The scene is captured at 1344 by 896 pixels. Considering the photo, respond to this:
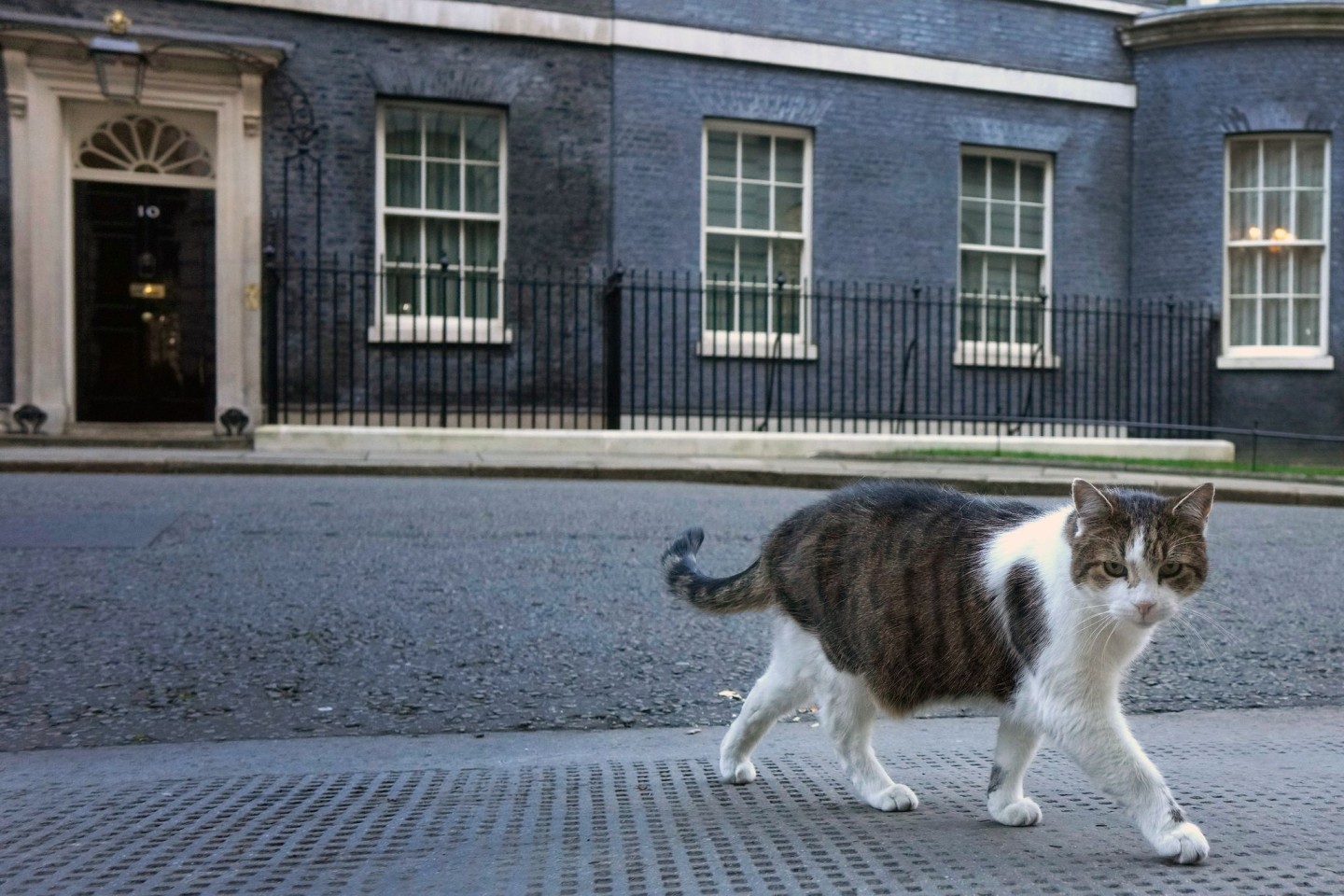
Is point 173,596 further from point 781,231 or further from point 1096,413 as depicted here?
point 1096,413

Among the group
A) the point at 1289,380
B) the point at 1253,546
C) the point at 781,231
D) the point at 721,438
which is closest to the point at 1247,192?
the point at 1289,380

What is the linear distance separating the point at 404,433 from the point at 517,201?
3552 mm

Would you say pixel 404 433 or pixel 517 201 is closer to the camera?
pixel 404 433

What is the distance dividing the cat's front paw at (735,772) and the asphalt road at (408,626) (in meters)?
0.79

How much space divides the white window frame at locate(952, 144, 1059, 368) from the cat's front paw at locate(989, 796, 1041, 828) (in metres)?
14.1

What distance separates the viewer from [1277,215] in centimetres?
1788

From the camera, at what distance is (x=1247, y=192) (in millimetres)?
17906

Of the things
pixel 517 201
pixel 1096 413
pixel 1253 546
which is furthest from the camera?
pixel 1096 413

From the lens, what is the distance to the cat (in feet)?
8.71

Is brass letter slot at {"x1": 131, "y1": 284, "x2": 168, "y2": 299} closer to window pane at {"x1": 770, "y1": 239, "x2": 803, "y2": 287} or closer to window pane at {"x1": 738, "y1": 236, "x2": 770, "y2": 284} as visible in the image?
window pane at {"x1": 738, "y1": 236, "x2": 770, "y2": 284}

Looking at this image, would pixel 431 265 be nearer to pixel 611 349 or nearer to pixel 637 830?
pixel 611 349

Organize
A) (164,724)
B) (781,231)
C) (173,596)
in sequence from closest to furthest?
1. (164,724)
2. (173,596)
3. (781,231)

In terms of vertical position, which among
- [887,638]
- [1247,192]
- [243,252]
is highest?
[1247,192]

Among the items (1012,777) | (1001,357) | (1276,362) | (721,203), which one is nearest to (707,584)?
(1012,777)
